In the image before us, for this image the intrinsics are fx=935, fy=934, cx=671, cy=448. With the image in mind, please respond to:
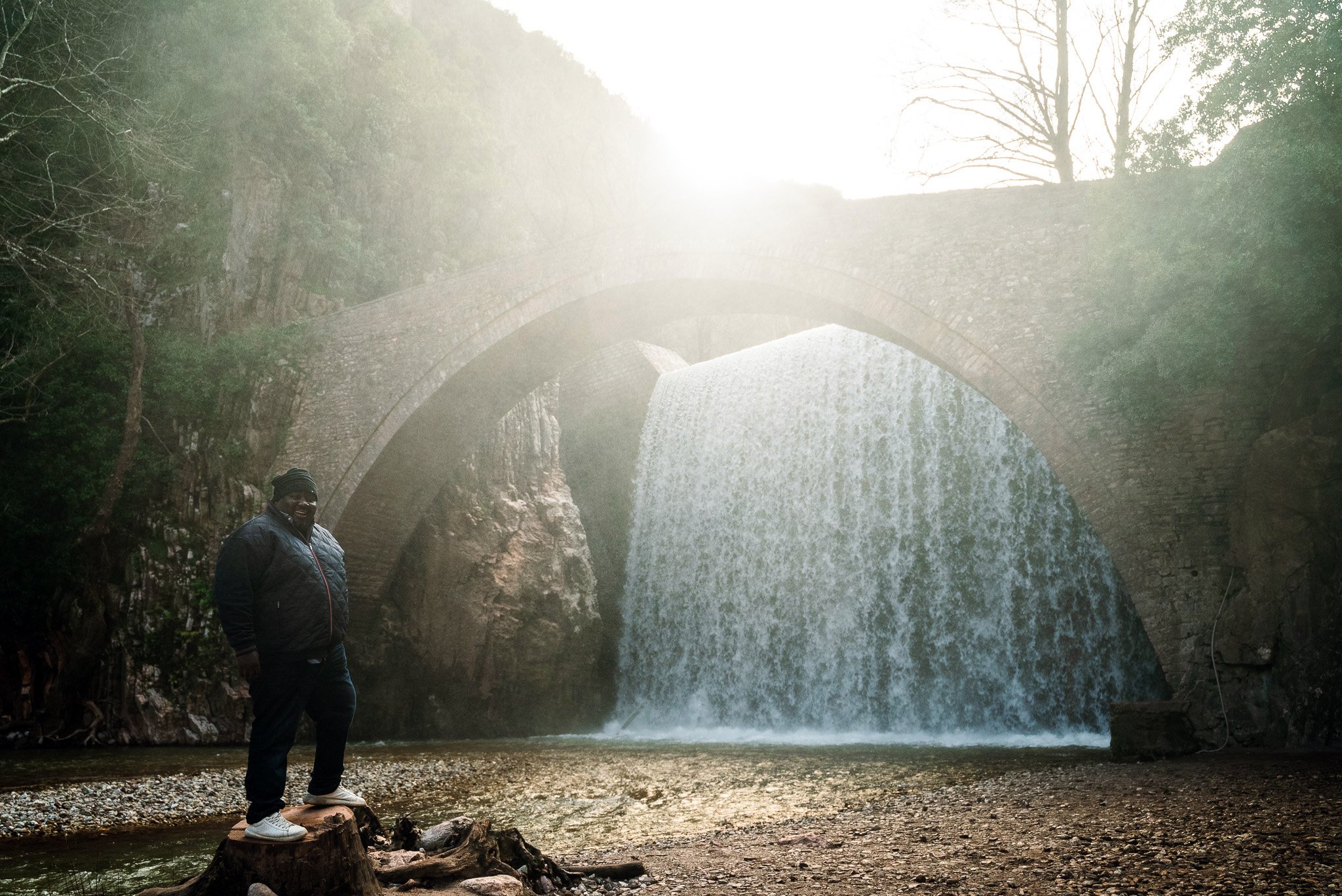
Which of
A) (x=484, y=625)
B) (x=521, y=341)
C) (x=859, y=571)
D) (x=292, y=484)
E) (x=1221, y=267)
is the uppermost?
(x=521, y=341)

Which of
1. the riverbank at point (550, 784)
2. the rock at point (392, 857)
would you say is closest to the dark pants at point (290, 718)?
the rock at point (392, 857)

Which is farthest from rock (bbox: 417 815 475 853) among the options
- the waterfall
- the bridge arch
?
the waterfall

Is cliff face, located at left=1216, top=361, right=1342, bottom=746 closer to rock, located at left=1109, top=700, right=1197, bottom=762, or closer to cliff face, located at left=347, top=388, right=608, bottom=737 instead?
rock, located at left=1109, top=700, right=1197, bottom=762

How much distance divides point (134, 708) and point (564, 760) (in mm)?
6224

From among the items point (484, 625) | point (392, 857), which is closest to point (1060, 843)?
point (392, 857)

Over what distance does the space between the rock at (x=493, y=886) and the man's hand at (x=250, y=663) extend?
1108 mm

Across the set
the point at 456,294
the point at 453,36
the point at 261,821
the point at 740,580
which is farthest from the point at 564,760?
the point at 453,36

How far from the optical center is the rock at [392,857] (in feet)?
12.2

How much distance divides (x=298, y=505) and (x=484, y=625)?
33.8ft

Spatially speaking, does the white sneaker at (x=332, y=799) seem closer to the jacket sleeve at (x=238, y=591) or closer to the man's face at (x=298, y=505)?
the jacket sleeve at (x=238, y=591)

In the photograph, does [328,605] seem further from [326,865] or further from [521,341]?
[521,341]

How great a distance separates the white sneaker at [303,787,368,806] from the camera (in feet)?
11.7

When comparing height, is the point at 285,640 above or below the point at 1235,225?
below

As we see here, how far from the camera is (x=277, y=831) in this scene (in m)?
3.16
